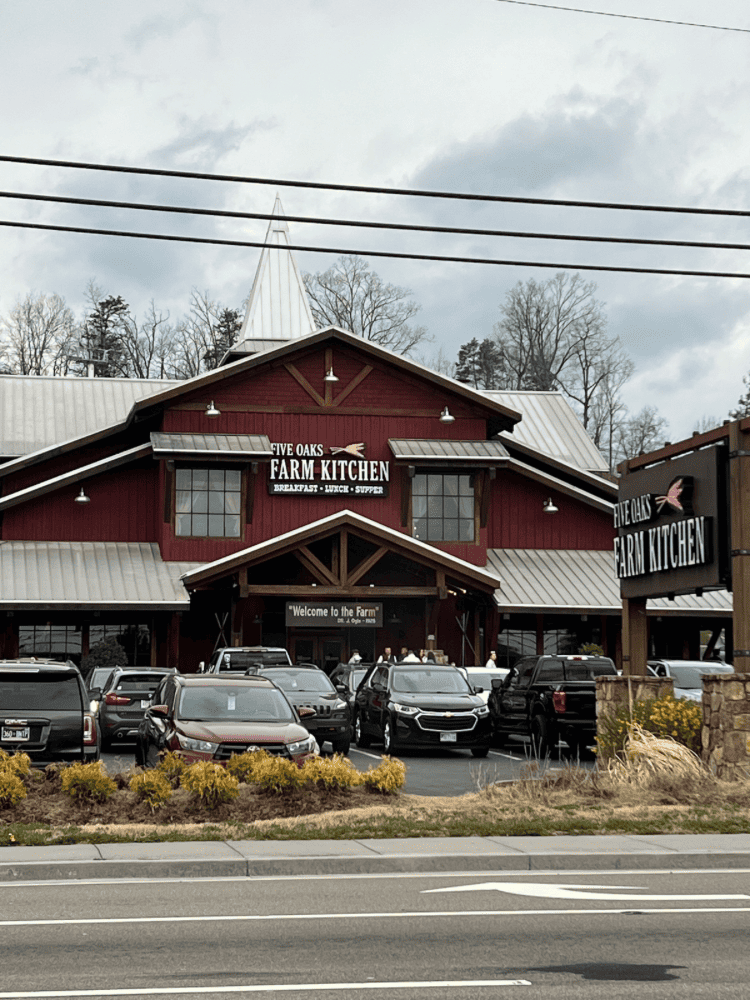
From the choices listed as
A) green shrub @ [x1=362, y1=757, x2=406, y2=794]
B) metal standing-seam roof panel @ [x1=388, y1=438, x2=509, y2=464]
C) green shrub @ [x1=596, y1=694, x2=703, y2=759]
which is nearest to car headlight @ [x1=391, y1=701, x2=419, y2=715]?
green shrub @ [x1=596, y1=694, x2=703, y2=759]

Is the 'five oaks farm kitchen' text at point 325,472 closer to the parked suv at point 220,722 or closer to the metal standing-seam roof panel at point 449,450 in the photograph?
the metal standing-seam roof panel at point 449,450

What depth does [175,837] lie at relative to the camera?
1283 centimetres

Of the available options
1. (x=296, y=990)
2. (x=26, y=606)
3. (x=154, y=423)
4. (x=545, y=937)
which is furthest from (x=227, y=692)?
(x=154, y=423)

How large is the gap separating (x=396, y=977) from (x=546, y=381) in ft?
204

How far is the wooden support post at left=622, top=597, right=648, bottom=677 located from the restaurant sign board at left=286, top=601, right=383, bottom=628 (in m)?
15.3

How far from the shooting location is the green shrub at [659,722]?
17.4 m

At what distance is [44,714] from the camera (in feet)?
52.5

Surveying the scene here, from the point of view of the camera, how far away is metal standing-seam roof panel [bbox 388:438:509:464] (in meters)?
37.6

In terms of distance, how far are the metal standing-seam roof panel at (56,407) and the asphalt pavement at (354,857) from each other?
31113 mm

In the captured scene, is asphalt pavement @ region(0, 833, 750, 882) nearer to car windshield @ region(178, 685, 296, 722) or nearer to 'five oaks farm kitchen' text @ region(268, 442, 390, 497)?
car windshield @ region(178, 685, 296, 722)

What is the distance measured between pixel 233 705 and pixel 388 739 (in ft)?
23.3

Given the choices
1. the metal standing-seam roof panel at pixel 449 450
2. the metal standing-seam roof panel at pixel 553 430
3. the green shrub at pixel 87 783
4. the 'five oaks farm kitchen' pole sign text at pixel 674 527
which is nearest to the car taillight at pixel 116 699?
the 'five oaks farm kitchen' pole sign text at pixel 674 527

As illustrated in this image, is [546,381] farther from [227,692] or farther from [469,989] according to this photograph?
[469,989]

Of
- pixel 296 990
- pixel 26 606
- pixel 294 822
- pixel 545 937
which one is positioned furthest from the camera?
pixel 26 606
